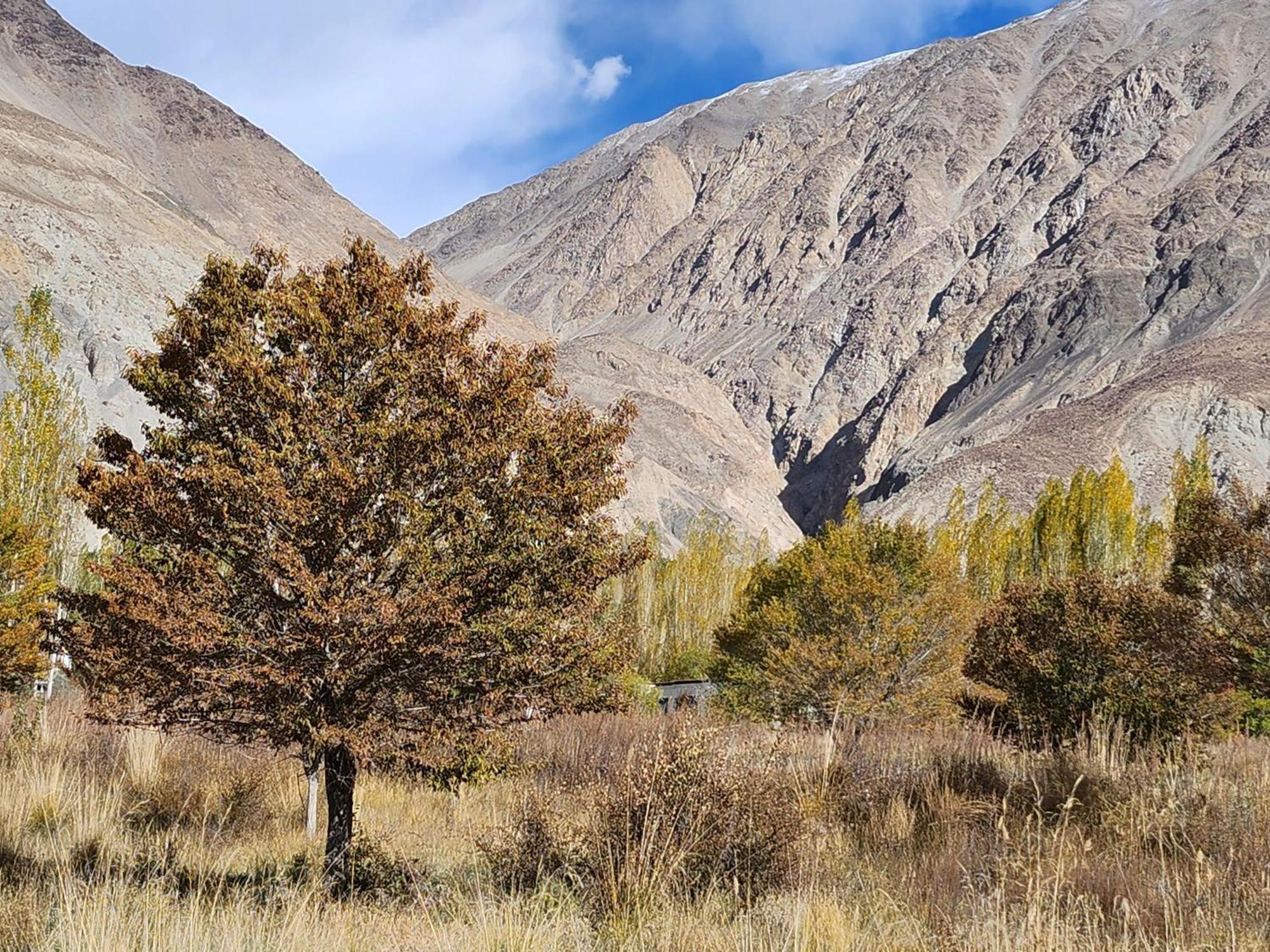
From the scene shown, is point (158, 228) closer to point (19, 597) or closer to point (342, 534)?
point (19, 597)

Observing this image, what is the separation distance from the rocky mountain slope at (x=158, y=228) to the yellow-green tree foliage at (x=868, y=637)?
31.8 meters

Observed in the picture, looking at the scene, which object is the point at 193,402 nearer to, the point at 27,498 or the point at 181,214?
the point at 27,498

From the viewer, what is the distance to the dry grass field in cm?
418

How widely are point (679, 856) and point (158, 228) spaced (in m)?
59.4

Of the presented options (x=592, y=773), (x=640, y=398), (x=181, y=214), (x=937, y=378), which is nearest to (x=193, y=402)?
(x=592, y=773)

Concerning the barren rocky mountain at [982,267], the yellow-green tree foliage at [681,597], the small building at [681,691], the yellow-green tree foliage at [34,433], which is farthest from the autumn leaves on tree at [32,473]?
the barren rocky mountain at [982,267]

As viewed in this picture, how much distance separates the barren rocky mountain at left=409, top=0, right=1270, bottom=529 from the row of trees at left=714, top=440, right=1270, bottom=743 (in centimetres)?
6001

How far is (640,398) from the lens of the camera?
9975 cm

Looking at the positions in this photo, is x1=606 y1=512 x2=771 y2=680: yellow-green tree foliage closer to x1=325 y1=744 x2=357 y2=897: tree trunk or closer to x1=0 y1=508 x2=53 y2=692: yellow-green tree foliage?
x1=0 y1=508 x2=53 y2=692: yellow-green tree foliage

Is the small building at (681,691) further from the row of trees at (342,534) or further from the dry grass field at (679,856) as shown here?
the row of trees at (342,534)

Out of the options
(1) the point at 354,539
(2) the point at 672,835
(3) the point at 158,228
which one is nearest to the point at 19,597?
(1) the point at 354,539

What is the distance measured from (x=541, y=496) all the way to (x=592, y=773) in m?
3.88

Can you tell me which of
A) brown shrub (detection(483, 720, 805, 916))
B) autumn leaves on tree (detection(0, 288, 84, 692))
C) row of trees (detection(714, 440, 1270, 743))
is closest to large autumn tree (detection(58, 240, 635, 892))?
brown shrub (detection(483, 720, 805, 916))

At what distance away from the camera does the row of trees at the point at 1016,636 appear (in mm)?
7438
